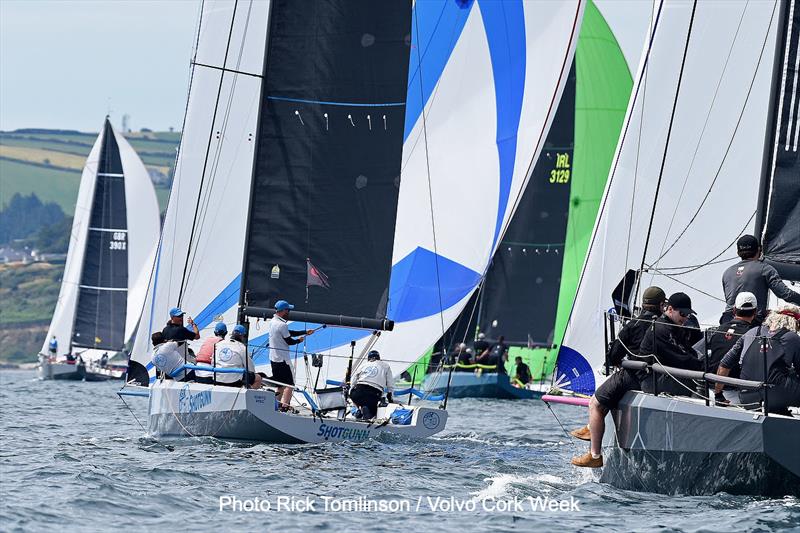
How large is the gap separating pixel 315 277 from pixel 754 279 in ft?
22.7

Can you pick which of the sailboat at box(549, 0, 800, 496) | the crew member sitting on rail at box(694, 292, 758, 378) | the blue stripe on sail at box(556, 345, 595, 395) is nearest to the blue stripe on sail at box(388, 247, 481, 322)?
the sailboat at box(549, 0, 800, 496)

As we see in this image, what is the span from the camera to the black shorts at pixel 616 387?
10.1m

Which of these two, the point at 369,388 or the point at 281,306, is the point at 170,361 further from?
the point at 369,388

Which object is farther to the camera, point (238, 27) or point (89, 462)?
point (238, 27)

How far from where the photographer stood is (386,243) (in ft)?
54.1

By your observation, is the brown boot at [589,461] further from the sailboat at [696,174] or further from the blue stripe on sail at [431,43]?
the blue stripe on sail at [431,43]

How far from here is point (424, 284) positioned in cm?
1850

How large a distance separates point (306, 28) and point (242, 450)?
17.9 ft

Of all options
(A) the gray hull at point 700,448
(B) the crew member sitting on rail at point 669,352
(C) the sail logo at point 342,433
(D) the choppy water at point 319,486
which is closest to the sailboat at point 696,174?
(A) the gray hull at point 700,448

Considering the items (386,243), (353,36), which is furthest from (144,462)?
(353,36)

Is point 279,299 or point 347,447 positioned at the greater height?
point 279,299

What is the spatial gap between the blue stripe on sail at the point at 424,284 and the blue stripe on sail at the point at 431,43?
2.08 metres

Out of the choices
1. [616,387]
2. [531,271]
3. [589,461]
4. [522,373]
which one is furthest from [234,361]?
[531,271]

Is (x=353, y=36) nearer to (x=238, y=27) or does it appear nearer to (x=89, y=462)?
(x=238, y=27)
